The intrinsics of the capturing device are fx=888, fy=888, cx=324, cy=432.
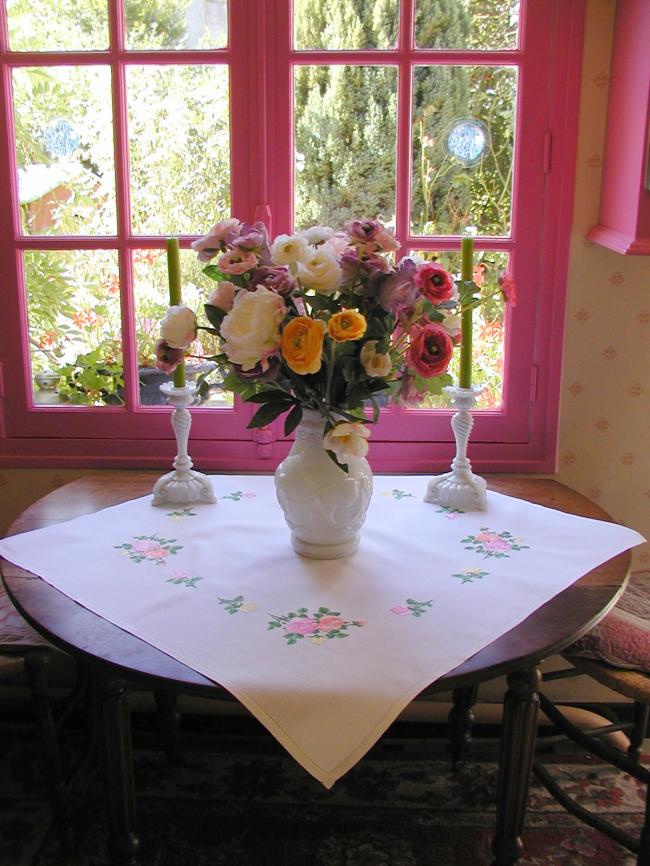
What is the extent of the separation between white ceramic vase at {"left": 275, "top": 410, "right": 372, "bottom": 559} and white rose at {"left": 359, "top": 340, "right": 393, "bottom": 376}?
149mm

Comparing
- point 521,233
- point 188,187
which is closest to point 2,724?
point 188,187

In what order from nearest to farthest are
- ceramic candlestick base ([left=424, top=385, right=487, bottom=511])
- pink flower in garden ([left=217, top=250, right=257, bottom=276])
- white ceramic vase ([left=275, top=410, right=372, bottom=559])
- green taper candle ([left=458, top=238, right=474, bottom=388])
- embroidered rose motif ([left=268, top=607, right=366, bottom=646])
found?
embroidered rose motif ([left=268, top=607, right=366, bottom=646])
pink flower in garden ([left=217, top=250, right=257, bottom=276])
white ceramic vase ([left=275, top=410, right=372, bottom=559])
green taper candle ([left=458, top=238, right=474, bottom=388])
ceramic candlestick base ([left=424, top=385, right=487, bottom=511])

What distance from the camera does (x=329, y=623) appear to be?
130cm

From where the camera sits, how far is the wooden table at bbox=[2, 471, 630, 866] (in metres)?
1.19

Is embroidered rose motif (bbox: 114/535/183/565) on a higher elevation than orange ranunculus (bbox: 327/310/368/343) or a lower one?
lower

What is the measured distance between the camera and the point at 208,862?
1805 mm

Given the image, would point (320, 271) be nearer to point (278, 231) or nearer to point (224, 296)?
point (224, 296)

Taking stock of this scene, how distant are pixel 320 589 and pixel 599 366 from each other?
105 cm

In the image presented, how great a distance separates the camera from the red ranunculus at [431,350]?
4.50 ft

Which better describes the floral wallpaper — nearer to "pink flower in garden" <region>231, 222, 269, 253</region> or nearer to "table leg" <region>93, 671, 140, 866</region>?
"pink flower in garden" <region>231, 222, 269, 253</region>

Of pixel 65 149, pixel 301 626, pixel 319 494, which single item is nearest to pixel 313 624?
pixel 301 626

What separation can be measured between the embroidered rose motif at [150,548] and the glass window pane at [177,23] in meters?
1.15

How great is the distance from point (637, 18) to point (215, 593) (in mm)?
1431

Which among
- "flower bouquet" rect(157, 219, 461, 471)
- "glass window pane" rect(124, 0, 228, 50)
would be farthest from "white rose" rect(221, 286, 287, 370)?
"glass window pane" rect(124, 0, 228, 50)
